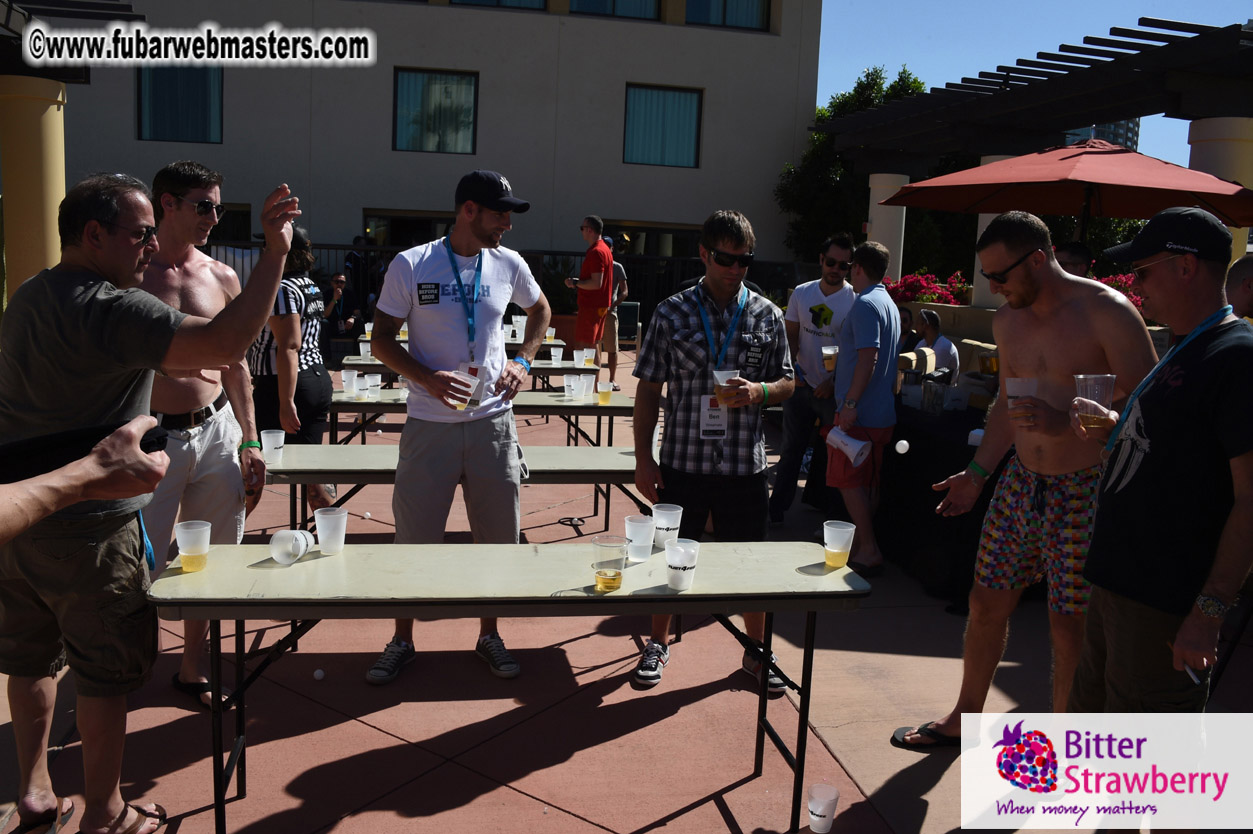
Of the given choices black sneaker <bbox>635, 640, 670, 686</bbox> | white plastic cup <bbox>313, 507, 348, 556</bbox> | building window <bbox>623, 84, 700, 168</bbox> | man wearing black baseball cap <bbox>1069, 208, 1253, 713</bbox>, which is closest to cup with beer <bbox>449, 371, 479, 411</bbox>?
white plastic cup <bbox>313, 507, 348, 556</bbox>

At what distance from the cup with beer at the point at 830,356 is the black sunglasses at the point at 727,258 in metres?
2.30

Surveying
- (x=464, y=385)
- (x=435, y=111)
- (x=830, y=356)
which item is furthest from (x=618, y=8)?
(x=464, y=385)

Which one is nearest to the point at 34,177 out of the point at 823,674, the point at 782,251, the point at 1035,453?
the point at 823,674

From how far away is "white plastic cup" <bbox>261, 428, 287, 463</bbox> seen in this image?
15.4 ft

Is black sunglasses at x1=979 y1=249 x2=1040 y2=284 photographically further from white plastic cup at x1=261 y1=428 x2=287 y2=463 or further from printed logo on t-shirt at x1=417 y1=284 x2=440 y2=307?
white plastic cup at x1=261 y1=428 x2=287 y2=463

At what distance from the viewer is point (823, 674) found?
4.41 metres

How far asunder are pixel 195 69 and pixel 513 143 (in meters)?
6.84

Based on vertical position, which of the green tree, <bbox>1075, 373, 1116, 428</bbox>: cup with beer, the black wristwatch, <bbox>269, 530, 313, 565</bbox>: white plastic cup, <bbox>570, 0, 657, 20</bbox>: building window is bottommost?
<bbox>269, 530, 313, 565</bbox>: white plastic cup

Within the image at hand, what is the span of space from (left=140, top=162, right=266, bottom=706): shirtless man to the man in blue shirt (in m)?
3.37

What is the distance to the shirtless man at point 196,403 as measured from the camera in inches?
140

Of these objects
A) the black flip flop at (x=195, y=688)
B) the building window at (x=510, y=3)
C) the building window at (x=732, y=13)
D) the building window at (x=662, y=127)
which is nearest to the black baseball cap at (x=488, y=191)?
the black flip flop at (x=195, y=688)

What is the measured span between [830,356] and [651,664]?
109 inches

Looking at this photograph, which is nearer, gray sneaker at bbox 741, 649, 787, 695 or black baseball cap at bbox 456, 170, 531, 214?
black baseball cap at bbox 456, 170, 531, 214

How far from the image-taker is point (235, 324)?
2.49 metres
